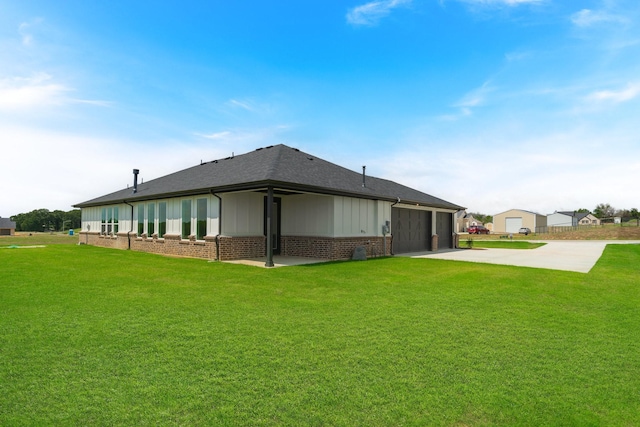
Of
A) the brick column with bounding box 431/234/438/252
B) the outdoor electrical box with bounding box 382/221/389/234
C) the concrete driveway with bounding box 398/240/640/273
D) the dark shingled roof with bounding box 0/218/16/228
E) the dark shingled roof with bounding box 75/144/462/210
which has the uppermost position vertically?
the dark shingled roof with bounding box 75/144/462/210

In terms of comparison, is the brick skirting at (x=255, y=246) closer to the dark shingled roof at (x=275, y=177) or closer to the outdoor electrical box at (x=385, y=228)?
the outdoor electrical box at (x=385, y=228)

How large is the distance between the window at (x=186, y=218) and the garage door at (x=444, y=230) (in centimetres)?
1611

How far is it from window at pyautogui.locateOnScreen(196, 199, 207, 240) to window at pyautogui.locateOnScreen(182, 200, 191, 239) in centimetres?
82

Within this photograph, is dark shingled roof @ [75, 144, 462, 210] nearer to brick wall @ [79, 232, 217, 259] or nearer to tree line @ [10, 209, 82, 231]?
brick wall @ [79, 232, 217, 259]

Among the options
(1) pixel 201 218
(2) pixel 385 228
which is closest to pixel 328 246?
(2) pixel 385 228

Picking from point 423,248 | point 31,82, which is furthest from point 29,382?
point 423,248

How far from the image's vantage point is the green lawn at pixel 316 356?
9.66 feet

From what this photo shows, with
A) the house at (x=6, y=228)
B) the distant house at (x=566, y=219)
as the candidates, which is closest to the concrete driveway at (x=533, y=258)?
the distant house at (x=566, y=219)

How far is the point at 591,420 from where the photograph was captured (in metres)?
2.87

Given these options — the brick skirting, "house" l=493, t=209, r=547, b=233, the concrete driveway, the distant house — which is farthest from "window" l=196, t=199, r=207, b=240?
the distant house

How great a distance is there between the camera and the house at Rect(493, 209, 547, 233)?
72.1 m

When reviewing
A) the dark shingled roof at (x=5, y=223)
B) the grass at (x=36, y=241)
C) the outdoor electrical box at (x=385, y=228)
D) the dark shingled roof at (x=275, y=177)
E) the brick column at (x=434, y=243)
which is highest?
the dark shingled roof at (x=275, y=177)

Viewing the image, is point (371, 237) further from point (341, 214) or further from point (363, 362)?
point (363, 362)

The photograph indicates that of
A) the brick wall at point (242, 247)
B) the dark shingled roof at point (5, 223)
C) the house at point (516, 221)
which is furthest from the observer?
the dark shingled roof at point (5, 223)
